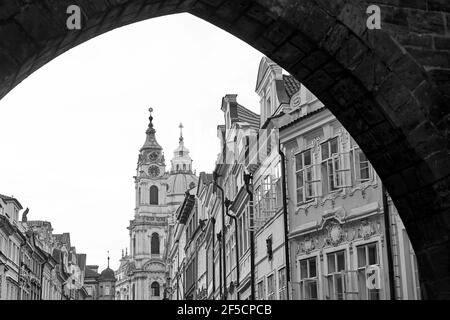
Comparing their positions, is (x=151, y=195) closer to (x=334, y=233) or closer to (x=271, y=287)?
(x=271, y=287)

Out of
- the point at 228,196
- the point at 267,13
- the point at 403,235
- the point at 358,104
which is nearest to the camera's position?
the point at 267,13

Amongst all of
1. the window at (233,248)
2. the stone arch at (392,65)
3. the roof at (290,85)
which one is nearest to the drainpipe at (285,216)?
the roof at (290,85)

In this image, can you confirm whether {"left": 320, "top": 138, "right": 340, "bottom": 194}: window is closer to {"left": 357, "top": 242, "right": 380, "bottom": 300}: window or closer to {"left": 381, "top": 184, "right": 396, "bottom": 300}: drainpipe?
{"left": 357, "top": 242, "right": 380, "bottom": 300}: window

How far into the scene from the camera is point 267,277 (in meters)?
26.3

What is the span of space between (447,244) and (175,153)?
135289mm

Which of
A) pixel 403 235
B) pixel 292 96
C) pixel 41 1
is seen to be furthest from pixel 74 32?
pixel 292 96

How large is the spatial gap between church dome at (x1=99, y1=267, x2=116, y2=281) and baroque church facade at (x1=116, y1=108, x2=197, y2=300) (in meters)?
27.7

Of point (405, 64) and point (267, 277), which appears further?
point (267, 277)

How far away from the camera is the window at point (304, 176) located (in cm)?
2287

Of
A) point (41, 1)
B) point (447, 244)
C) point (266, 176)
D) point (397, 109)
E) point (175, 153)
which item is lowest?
point (447, 244)

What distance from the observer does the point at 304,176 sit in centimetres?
2314

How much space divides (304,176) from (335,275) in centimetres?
320

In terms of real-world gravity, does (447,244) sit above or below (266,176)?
below
